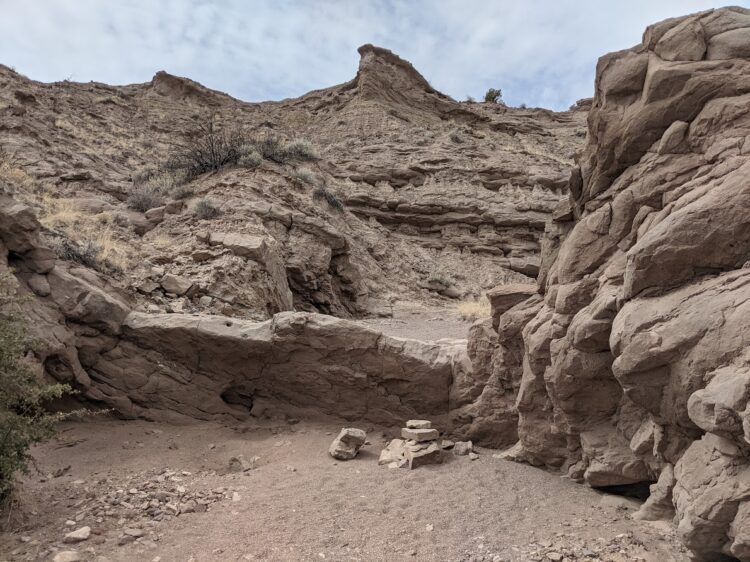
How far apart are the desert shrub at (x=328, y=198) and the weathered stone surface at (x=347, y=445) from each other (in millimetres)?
12633

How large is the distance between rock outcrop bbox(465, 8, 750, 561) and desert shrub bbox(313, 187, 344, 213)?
13.0m

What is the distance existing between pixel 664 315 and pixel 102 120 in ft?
92.2

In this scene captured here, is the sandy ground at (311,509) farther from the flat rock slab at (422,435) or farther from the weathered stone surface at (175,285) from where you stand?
the weathered stone surface at (175,285)

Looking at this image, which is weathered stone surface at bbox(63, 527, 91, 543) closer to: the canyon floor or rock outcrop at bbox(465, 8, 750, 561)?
the canyon floor

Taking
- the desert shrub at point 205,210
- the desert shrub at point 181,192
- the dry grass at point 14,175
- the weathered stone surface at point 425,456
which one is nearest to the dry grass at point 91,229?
the dry grass at point 14,175

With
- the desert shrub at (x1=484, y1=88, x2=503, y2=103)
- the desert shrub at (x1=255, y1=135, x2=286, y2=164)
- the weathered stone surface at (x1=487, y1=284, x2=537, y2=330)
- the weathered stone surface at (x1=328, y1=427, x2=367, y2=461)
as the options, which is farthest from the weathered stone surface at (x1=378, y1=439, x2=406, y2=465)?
the desert shrub at (x1=484, y1=88, x2=503, y2=103)

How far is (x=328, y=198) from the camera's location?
18.7m

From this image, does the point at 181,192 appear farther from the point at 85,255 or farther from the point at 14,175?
the point at 85,255

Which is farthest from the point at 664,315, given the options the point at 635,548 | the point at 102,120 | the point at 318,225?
the point at 102,120

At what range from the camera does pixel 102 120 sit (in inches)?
997

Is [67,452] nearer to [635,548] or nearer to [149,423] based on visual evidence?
[149,423]

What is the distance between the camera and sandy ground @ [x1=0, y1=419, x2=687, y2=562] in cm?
429

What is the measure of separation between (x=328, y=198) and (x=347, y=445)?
43.4 feet

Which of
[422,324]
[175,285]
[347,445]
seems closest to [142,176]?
[175,285]
